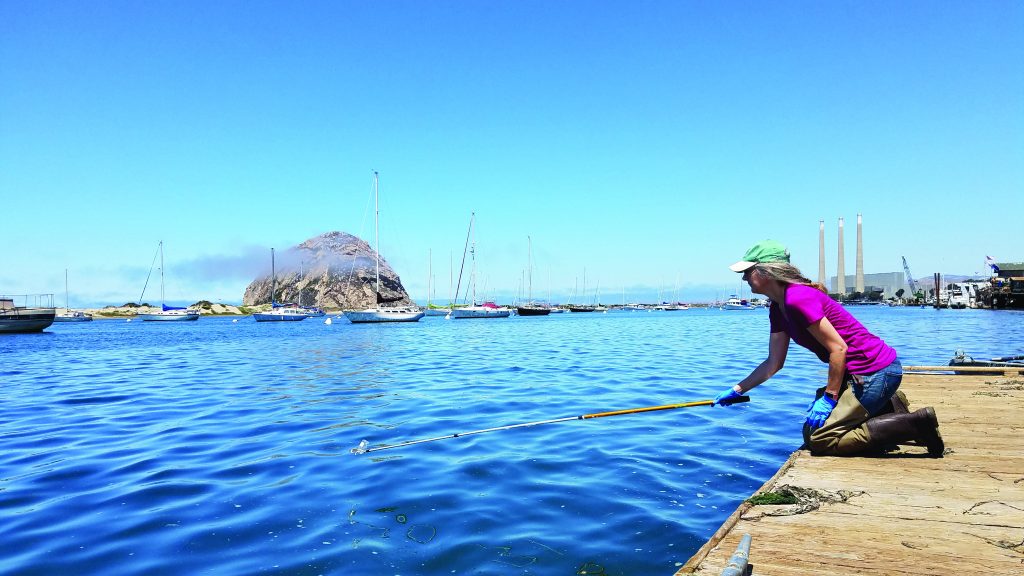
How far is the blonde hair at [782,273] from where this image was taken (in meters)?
5.41

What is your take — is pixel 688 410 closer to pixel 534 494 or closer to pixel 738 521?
pixel 534 494

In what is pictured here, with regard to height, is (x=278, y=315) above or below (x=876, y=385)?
below

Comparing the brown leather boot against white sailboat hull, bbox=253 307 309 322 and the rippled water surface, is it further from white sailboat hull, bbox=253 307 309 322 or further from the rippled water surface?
white sailboat hull, bbox=253 307 309 322

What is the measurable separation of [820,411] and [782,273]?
1.46 m

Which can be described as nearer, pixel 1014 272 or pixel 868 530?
pixel 868 530

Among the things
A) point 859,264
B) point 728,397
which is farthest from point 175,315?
point 859,264

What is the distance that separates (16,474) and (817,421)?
9827 mm

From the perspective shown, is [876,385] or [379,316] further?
[379,316]

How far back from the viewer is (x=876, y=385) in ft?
17.8

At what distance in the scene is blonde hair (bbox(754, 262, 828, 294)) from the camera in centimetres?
541

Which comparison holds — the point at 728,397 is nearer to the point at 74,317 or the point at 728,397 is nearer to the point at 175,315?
the point at 175,315

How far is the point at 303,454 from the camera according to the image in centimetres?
845

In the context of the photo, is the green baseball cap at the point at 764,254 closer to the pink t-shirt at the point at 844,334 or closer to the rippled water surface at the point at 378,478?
the pink t-shirt at the point at 844,334

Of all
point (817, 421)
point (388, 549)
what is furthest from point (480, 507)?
point (817, 421)
